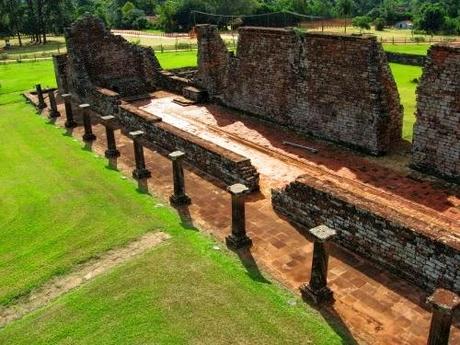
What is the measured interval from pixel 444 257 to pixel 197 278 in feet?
14.4

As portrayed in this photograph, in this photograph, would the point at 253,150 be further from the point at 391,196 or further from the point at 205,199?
the point at 391,196

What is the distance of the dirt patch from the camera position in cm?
848

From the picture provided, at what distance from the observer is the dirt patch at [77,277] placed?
848 centimetres

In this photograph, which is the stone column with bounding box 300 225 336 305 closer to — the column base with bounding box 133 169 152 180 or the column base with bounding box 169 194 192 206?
the column base with bounding box 169 194 192 206

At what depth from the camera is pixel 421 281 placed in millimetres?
8336

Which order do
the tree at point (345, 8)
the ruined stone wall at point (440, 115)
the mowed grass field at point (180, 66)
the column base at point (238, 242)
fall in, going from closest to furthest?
the column base at point (238, 242) → the ruined stone wall at point (440, 115) → the mowed grass field at point (180, 66) → the tree at point (345, 8)

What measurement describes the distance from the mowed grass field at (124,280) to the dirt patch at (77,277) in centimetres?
18

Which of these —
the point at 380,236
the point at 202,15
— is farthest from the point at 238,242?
the point at 202,15

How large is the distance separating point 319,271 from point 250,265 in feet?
5.52

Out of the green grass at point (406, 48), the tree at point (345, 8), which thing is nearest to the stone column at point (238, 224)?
the green grass at point (406, 48)

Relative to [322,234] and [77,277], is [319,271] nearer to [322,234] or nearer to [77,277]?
[322,234]

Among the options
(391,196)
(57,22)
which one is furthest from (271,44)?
(57,22)

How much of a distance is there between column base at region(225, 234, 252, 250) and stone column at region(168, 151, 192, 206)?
7.80 feet

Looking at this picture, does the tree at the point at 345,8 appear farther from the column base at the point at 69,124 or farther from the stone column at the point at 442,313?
the stone column at the point at 442,313
